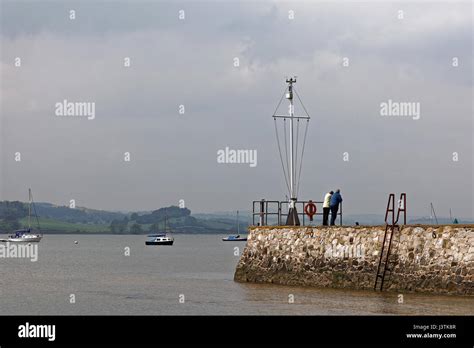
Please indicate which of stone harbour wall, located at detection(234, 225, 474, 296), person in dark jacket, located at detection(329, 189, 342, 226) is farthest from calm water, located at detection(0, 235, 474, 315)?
person in dark jacket, located at detection(329, 189, 342, 226)

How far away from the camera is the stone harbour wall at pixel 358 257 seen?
25.4m

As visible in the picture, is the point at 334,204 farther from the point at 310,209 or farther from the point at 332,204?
the point at 310,209

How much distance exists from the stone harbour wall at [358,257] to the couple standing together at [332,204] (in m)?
1.26

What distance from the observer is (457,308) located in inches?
907

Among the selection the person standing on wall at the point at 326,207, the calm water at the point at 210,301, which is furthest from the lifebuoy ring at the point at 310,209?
the calm water at the point at 210,301

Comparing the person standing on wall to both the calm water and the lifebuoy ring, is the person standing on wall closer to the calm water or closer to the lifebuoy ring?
the lifebuoy ring

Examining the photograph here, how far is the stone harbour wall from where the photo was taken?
2536cm

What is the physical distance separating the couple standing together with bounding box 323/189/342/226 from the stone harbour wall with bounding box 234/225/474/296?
49.6 inches

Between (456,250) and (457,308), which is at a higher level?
(456,250)

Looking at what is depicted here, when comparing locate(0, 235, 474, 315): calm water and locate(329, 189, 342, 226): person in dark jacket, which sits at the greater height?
locate(329, 189, 342, 226): person in dark jacket
